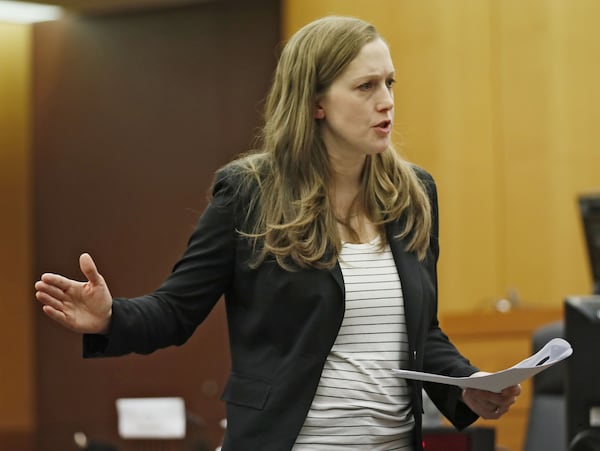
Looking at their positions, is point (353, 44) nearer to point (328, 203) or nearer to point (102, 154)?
point (328, 203)

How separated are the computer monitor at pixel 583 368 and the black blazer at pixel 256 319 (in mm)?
473

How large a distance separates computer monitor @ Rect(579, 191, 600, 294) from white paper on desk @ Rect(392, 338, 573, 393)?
173 centimetres

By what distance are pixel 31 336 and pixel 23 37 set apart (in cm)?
205

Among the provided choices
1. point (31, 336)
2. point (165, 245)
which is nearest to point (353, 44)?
point (165, 245)

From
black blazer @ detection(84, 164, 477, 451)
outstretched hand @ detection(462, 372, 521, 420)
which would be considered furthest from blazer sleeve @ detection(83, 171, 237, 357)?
outstretched hand @ detection(462, 372, 521, 420)

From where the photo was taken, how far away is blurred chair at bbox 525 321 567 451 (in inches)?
141

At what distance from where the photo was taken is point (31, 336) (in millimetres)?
7578

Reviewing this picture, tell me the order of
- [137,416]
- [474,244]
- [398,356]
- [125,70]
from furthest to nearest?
[125,70]
[474,244]
[137,416]
[398,356]

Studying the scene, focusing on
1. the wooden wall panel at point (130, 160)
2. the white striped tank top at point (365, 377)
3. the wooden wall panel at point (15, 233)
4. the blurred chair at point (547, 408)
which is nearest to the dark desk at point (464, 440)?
the white striped tank top at point (365, 377)

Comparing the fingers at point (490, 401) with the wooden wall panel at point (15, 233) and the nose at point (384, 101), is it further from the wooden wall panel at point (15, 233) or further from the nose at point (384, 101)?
the wooden wall panel at point (15, 233)

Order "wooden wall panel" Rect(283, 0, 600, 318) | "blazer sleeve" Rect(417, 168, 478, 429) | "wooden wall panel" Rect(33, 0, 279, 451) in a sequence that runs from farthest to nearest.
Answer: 1. "wooden wall panel" Rect(33, 0, 279, 451)
2. "wooden wall panel" Rect(283, 0, 600, 318)
3. "blazer sleeve" Rect(417, 168, 478, 429)

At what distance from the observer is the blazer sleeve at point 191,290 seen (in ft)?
6.23

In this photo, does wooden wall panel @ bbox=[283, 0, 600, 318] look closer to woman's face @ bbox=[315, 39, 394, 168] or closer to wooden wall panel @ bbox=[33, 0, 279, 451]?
wooden wall panel @ bbox=[33, 0, 279, 451]

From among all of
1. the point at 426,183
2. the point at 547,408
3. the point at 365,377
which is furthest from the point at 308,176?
the point at 547,408
